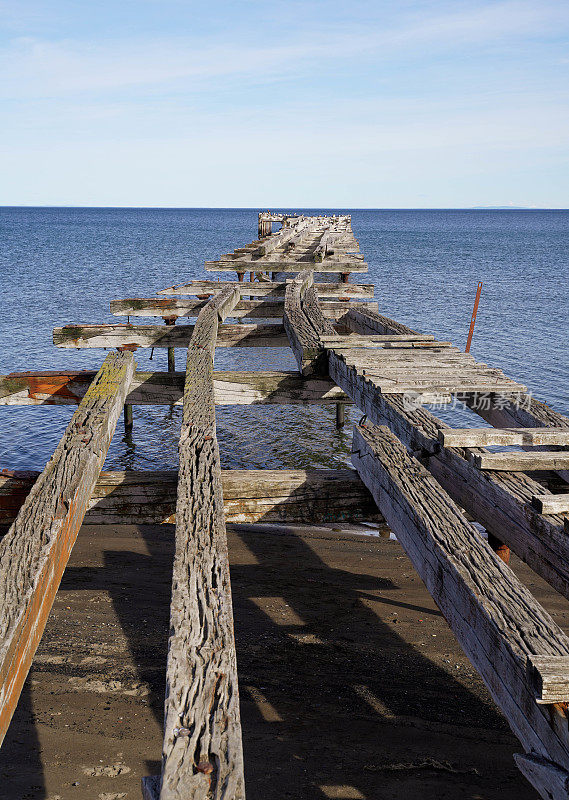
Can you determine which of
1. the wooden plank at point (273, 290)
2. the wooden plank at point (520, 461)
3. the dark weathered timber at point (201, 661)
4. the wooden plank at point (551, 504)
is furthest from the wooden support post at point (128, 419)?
the wooden plank at point (551, 504)

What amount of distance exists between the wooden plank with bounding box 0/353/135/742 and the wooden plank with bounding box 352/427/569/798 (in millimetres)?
1479

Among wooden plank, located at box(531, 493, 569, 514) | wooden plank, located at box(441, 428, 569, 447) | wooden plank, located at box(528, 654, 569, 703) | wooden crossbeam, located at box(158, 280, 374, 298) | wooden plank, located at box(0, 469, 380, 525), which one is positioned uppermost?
wooden crossbeam, located at box(158, 280, 374, 298)

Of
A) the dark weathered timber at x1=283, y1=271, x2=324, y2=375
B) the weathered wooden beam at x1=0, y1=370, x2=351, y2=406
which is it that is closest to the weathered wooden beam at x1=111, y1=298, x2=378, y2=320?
the dark weathered timber at x1=283, y1=271, x2=324, y2=375

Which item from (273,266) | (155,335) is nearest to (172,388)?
(155,335)

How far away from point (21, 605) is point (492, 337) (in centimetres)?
2597

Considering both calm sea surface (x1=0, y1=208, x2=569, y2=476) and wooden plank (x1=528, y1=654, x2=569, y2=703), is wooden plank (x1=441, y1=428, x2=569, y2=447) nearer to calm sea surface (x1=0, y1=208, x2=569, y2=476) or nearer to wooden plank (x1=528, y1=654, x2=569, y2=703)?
wooden plank (x1=528, y1=654, x2=569, y2=703)

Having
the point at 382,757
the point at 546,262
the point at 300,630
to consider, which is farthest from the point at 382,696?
the point at 546,262

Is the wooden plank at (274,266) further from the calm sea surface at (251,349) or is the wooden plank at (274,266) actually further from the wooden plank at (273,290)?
the calm sea surface at (251,349)

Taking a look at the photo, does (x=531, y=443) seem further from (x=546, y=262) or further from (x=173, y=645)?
(x=546, y=262)

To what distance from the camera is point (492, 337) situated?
2628cm

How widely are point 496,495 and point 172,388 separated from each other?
4.14 meters

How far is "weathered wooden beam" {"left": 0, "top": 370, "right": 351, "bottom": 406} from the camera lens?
5.75 meters

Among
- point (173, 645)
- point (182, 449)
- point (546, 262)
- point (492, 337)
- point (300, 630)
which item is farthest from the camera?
point (546, 262)

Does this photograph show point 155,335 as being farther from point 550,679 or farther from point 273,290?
point 550,679
